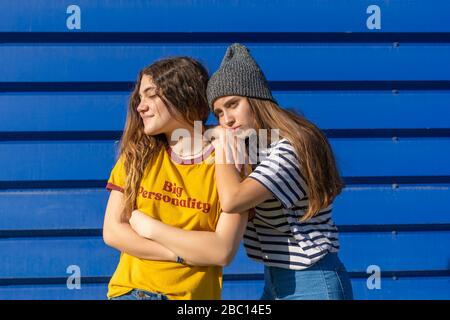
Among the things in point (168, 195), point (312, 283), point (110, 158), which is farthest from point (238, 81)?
point (110, 158)

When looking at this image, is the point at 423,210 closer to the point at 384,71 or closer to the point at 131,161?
the point at 384,71

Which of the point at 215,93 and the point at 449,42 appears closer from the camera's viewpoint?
the point at 215,93

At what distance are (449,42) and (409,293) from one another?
4.59 feet

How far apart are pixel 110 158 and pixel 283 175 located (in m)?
1.51

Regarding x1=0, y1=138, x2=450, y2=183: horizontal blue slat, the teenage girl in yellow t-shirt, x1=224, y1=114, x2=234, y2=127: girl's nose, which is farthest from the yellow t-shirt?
x1=0, y1=138, x2=450, y2=183: horizontal blue slat

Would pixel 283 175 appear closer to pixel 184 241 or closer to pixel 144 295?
pixel 184 241

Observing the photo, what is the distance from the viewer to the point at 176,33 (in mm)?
4262

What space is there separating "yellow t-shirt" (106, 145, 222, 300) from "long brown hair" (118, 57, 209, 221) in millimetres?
44

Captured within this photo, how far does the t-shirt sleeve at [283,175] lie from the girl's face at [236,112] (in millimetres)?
155

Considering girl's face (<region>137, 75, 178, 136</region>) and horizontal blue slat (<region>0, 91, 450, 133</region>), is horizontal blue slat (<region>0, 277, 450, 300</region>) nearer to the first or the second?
horizontal blue slat (<region>0, 91, 450, 133</region>)

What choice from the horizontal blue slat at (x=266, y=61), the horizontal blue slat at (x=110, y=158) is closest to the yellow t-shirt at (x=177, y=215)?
the horizontal blue slat at (x=110, y=158)

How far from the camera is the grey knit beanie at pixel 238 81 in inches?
120

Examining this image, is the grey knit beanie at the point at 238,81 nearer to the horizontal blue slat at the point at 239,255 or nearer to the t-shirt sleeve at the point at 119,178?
the t-shirt sleeve at the point at 119,178
